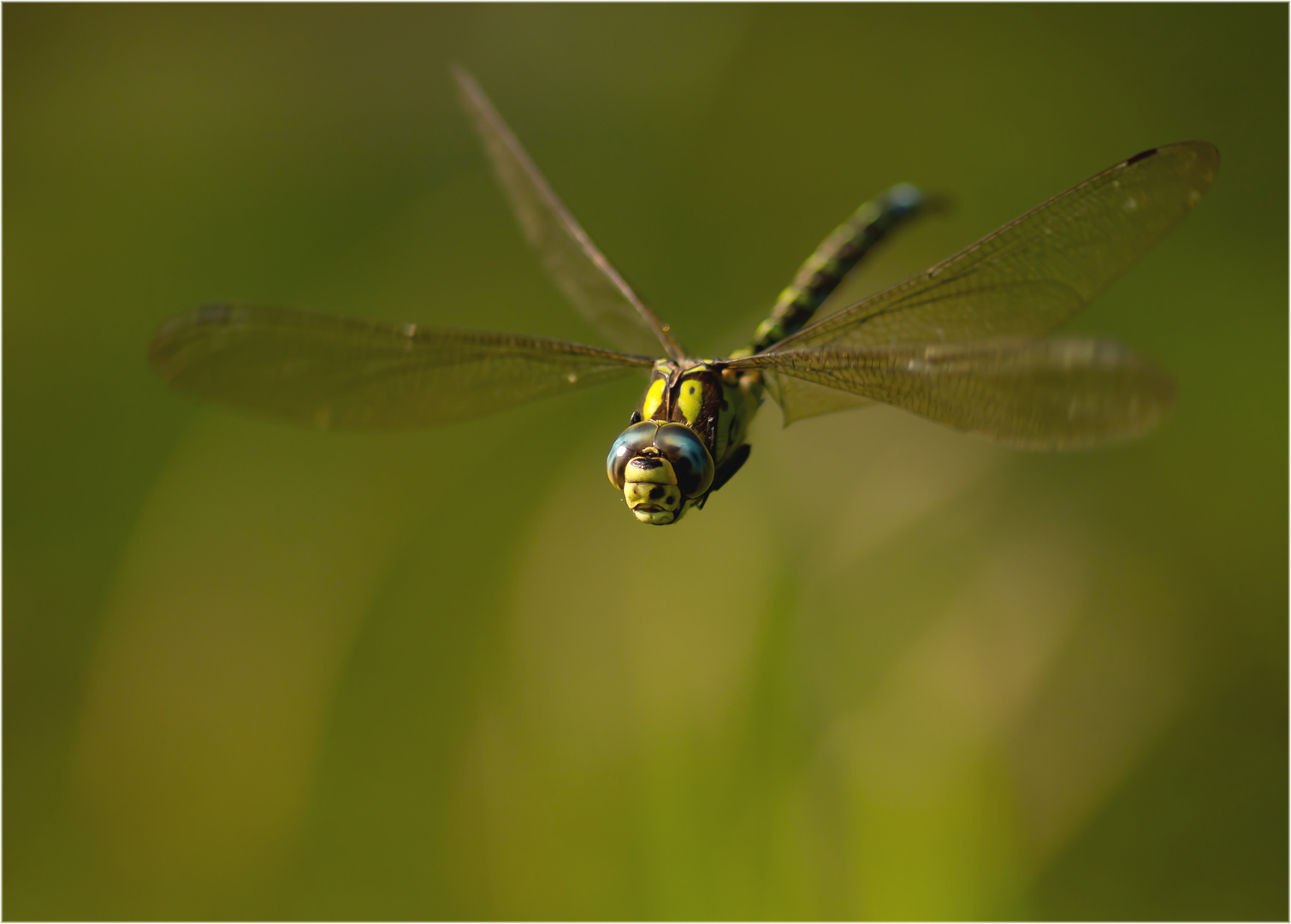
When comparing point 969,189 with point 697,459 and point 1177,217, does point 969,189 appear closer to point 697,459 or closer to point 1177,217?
point 1177,217

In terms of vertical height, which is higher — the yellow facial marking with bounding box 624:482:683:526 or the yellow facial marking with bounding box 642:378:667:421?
the yellow facial marking with bounding box 642:378:667:421

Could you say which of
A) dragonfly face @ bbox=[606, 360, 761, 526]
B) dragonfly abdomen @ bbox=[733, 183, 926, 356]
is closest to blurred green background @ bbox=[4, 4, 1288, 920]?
dragonfly abdomen @ bbox=[733, 183, 926, 356]

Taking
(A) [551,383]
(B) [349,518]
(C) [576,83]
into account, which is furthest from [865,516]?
(C) [576,83]

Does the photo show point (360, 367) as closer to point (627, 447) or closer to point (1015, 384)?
point (627, 447)

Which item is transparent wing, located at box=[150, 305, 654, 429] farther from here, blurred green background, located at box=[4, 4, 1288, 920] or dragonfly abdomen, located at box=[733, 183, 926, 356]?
blurred green background, located at box=[4, 4, 1288, 920]

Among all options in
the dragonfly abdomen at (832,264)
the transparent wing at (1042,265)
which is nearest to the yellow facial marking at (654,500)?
the transparent wing at (1042,265)

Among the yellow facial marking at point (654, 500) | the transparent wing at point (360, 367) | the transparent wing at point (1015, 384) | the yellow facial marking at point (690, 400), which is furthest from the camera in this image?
the transparent wing at point (360, 367)

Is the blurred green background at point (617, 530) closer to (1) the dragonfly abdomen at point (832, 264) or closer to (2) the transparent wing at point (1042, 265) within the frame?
(1) the dragonfly abdomen at point (832, 264)
